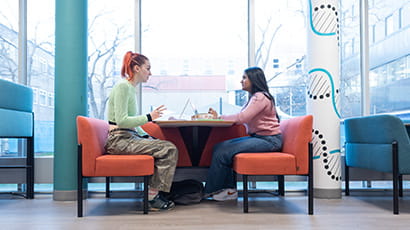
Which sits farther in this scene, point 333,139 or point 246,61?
point 246,61

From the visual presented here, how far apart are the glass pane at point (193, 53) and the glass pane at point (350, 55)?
1.15 m

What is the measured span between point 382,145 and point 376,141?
9 centimetres

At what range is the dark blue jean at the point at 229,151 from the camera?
316 centimetres

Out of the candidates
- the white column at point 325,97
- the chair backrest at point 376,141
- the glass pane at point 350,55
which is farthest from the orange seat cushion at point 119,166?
the glass pane at point 350,55

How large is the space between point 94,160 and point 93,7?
215cm

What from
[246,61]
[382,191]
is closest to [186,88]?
[246,61]

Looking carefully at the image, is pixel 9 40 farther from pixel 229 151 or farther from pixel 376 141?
pixel 376 141

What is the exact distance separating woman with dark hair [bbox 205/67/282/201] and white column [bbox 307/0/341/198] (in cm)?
56

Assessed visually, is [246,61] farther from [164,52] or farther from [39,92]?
[39,92]

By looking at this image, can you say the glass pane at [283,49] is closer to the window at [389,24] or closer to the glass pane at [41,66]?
the window at [389,24]

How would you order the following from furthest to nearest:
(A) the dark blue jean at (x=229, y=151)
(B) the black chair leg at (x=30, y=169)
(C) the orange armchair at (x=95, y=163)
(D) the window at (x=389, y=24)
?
(D) the window at (x=389, y=24)
(B) the black chair leg at (x=30, y=169)
(A) the dark blue jean at (x=229, y=151)
(C) the orange armchair at (x=95, y=163)

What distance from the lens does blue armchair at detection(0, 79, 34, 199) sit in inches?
133

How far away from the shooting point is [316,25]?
370cm

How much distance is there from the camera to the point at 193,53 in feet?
14.2
